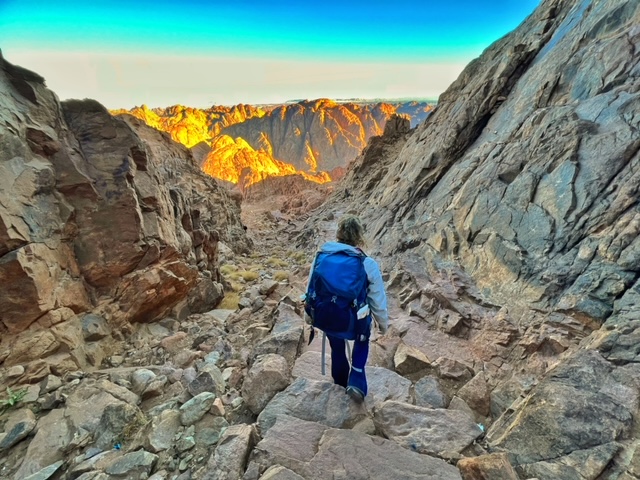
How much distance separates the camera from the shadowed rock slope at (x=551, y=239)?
11.6ft

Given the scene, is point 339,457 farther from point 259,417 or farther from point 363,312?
point 363,312

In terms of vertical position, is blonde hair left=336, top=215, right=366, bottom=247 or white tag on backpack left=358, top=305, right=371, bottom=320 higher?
blonde hair left=336, top=215, right=366, bottom=247

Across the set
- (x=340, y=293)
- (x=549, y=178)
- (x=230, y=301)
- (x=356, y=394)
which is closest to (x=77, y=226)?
(x=230, y=301)

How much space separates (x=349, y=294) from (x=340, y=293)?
99mm

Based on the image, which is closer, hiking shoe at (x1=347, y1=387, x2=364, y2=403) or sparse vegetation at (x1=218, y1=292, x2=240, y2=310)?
hiking shoe at (x1=347, y1=387, x2=364, y2=403)

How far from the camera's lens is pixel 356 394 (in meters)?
4.04

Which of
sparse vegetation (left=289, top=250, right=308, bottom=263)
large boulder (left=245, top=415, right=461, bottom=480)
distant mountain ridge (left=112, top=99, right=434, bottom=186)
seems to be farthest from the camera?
distant mountain ridge (left=112, top=99, right=434, bottom=186)

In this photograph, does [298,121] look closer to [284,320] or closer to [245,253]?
[245,253]

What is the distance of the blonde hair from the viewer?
4.02 m

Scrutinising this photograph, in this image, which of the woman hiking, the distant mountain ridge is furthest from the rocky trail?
the distant mountain ridge

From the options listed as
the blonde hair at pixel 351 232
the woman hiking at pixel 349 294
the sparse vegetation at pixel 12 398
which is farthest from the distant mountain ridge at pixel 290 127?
the woman hiking at pixel 349 294

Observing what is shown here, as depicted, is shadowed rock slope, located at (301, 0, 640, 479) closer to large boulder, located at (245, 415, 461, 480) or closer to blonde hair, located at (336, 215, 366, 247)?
large boulder, located at (245, 415, 461, 480)

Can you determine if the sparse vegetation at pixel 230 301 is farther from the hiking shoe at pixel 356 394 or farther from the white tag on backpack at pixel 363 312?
the white tag on backpack at pixel 363 312

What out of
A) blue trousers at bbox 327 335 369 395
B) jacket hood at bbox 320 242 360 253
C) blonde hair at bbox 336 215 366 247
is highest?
blonde hair at bbox 336 215 366 247
